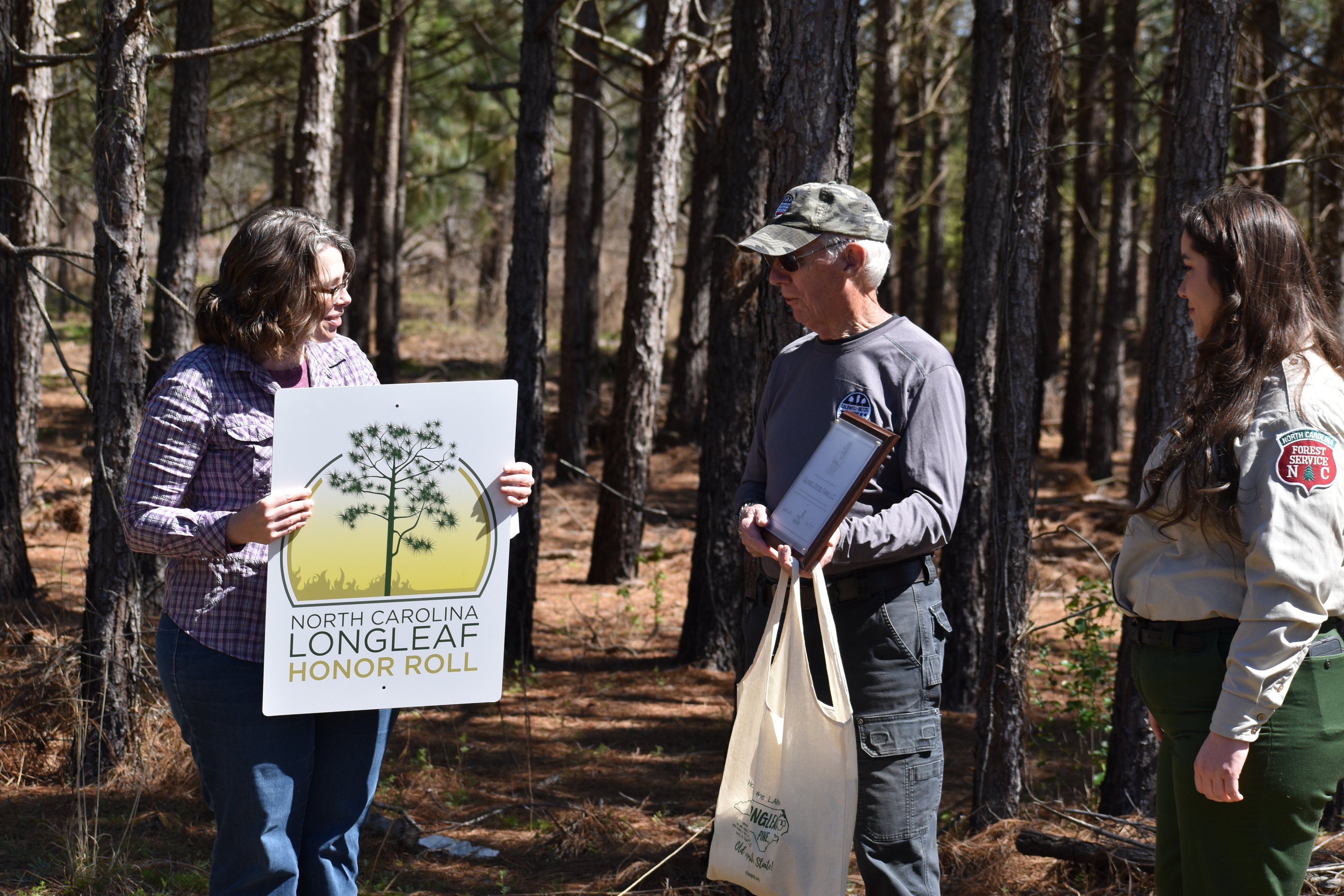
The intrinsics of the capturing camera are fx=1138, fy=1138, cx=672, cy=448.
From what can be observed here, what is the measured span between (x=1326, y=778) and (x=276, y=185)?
18.1 metres

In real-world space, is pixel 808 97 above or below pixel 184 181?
below

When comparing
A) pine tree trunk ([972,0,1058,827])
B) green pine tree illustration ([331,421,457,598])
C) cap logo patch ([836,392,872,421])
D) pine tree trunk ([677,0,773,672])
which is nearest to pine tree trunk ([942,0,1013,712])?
pine tree trunk ([677,0,773,672])

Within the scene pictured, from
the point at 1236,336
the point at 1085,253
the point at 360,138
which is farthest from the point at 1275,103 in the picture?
the point at 360,138

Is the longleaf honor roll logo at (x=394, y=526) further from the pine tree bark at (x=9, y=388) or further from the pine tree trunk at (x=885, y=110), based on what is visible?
the pine tree trunk at (x=885, y=110)

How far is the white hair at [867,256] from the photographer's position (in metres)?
2.82

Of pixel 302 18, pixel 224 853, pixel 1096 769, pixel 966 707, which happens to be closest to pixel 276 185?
pixel 302 18

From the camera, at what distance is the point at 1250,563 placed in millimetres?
2186

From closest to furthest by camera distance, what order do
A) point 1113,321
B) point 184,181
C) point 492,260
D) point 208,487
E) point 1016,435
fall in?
point 208,487, point 1016,435, point 184,181, point 1113,321, point 492,260

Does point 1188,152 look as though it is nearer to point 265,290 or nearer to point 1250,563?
point 1250,563

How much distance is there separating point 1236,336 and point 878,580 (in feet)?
3.14

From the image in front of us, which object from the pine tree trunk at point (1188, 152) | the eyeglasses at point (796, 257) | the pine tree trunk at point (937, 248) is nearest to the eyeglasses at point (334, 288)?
the eyeglasses at point (796, 257)

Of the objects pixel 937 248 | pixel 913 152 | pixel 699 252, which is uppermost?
pixel 913 152

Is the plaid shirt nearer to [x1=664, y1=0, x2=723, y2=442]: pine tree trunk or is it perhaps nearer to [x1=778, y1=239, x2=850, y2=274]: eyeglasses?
[x1=778, y1=239, x2=850, y2=274]: eyeglasses

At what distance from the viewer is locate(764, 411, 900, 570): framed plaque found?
2525 millimetres
